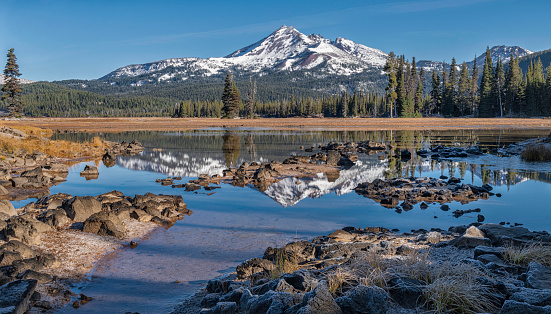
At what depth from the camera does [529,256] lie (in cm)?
670

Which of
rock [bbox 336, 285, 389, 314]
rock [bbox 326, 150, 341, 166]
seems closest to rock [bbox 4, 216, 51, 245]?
rock [bbox 336, 285, 389, 314]

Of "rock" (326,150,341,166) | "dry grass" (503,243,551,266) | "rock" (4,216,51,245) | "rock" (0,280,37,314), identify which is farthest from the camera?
"rock" (326,150,341,166)

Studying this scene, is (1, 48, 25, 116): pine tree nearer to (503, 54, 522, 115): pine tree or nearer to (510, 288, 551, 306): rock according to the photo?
(510, 288, 551, 306): rock

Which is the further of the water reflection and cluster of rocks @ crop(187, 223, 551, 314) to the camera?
the water reflection

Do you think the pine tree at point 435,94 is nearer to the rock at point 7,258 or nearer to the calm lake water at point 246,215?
the calm lake water at point 246,215

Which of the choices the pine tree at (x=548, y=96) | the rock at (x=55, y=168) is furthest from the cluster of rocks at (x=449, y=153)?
the pine tree at (x=548, y=96)

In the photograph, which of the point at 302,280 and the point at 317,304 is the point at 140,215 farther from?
the point at 317,304

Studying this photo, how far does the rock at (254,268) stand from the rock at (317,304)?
2685 mm

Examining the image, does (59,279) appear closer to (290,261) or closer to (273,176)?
(290,261)

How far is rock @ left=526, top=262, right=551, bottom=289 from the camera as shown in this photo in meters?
5.27

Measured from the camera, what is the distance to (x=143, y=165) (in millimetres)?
27281

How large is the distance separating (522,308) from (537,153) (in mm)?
25503

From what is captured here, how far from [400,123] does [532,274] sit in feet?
273

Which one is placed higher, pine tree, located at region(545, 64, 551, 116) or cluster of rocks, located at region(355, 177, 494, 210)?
pine tree, located at region(545, 64, 551, 116)
